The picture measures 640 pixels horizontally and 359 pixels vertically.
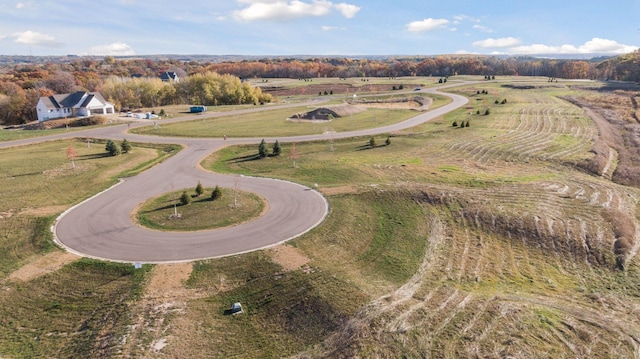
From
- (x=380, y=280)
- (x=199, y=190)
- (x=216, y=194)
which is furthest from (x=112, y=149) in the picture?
(x=380, y=280)

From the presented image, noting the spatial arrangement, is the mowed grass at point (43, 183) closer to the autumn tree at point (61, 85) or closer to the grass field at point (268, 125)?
the grass field at point (268, 125)

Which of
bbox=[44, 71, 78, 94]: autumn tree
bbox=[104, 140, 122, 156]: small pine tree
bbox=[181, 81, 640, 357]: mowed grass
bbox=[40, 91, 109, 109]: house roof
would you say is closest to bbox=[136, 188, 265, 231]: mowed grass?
bbox=[181, 81, 640, 357]: mowed grass

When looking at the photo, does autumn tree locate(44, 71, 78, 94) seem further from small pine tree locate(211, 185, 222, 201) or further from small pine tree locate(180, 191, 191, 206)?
small pine tree locate(211, 185, 222, 201)

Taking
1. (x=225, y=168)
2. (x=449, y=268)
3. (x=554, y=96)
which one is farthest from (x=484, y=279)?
(x=554, y=96)

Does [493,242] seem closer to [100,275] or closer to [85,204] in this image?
[100,275]

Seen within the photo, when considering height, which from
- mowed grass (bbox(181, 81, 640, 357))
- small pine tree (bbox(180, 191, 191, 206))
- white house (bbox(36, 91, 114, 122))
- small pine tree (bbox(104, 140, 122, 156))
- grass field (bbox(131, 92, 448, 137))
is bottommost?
mowed grass (bbox(181, 81, 640, 357))

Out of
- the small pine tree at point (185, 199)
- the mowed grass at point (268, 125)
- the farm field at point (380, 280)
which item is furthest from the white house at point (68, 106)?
the small pine tree at point (185, 199)
